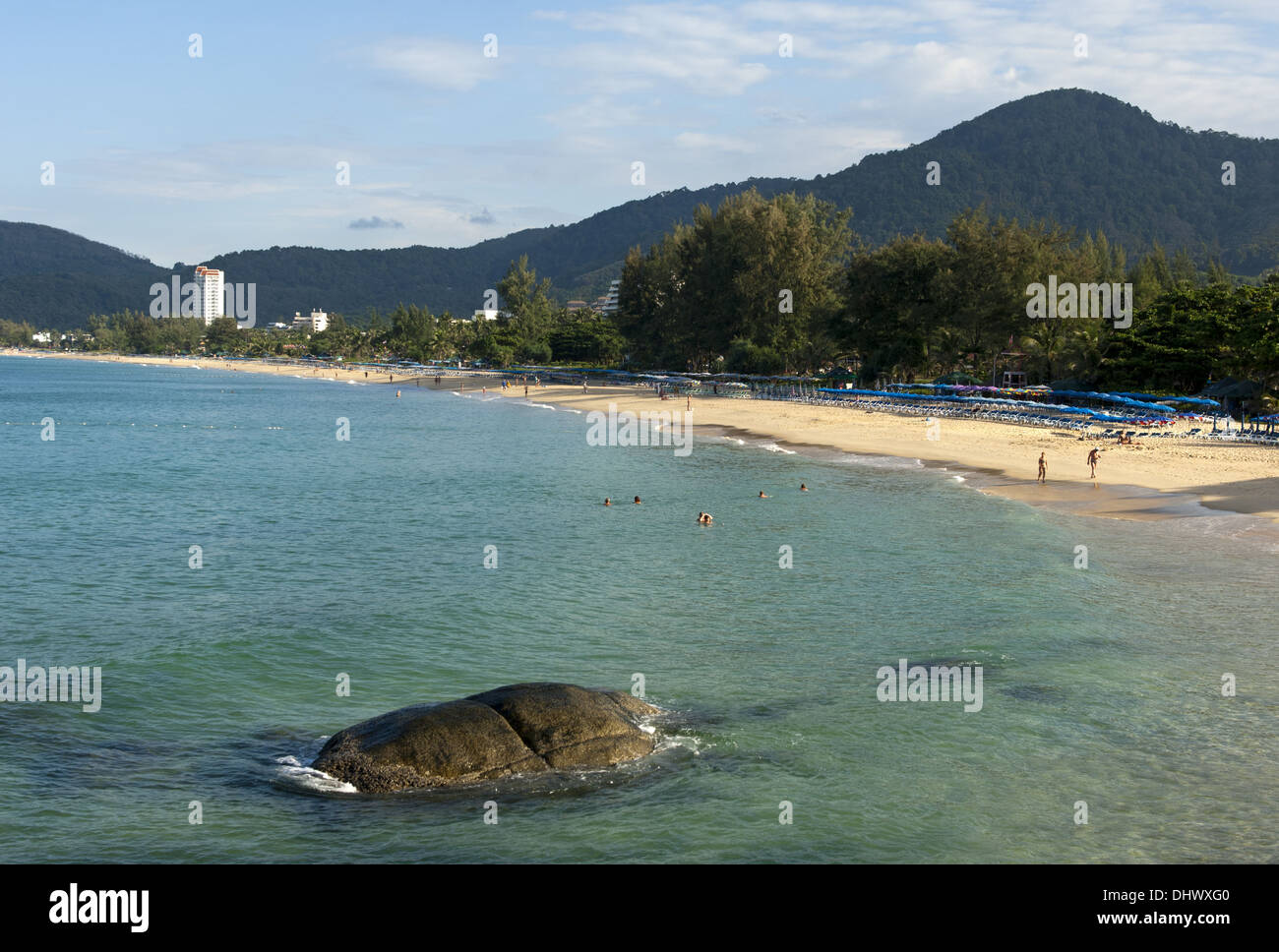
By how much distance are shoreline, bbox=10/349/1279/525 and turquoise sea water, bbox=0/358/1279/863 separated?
2906 millimetres

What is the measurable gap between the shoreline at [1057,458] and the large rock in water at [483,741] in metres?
26.0

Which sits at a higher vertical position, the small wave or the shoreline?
the shoreline

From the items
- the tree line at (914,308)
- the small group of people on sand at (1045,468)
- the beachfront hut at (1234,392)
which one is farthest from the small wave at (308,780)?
the beachfront hut at (1234,392)

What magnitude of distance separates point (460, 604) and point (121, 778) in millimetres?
10438

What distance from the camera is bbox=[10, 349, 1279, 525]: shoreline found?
37.2m

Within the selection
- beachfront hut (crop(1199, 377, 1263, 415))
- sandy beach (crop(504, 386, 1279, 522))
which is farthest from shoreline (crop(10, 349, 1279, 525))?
beachfront hut (crop(1199, 377, 1263, 415))

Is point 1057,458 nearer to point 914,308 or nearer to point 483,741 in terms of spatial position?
point 483,741

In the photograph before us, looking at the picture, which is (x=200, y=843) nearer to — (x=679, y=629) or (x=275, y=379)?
(x=679, y=629)

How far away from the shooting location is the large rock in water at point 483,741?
44.7ft

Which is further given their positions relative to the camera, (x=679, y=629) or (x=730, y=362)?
(x=730, y=362)

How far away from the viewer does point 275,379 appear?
186 m

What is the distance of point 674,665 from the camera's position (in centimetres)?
1933

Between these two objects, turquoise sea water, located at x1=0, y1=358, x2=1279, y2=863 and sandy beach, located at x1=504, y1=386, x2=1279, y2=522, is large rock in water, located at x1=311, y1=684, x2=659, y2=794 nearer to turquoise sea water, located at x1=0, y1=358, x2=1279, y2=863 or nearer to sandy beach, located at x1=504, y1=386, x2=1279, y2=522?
turquoise sea water, located at x1=0, y1=358, x2=1279, y2=863
